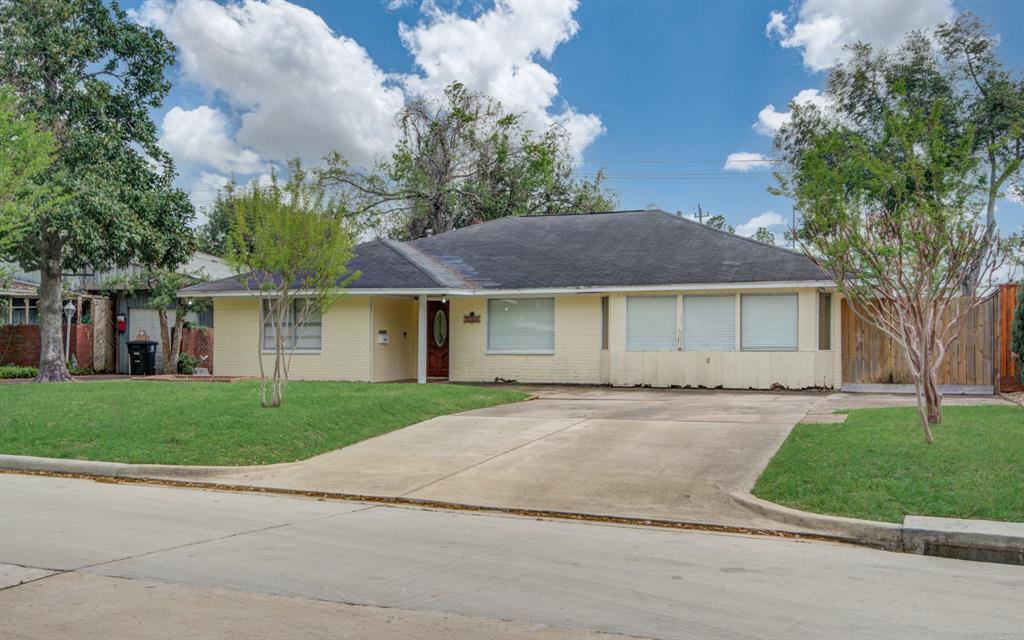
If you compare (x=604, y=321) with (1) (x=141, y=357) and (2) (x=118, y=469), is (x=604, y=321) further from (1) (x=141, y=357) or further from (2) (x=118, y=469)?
(1) (x=141, y=357)

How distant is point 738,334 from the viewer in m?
20.1

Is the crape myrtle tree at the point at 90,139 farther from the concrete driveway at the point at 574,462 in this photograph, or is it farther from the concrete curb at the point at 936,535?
the concrete curb at the point at 936,535

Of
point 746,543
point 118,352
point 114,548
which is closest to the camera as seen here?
point 114,548

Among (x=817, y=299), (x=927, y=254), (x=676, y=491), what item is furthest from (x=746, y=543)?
(x=817, y=299)

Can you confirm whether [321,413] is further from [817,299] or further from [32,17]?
[32,17]

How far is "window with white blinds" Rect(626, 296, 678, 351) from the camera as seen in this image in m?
20.8

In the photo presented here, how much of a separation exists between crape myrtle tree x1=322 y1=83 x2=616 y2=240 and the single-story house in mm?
17428

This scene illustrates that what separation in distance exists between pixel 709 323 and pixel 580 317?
10.4 feet

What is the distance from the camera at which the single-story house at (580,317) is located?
19.8 metres

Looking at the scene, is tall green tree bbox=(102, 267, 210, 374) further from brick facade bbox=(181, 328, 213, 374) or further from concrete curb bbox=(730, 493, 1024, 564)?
concrete curb bbox=(730, 493, 1024, 564)

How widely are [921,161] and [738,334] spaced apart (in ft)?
32.8

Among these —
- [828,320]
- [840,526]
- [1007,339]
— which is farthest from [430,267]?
[840,526]

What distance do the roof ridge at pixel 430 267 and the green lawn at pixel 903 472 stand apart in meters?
11.5

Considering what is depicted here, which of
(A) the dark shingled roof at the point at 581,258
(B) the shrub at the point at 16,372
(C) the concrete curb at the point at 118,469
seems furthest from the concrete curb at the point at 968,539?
(B) the shrub at the point at 16,372
